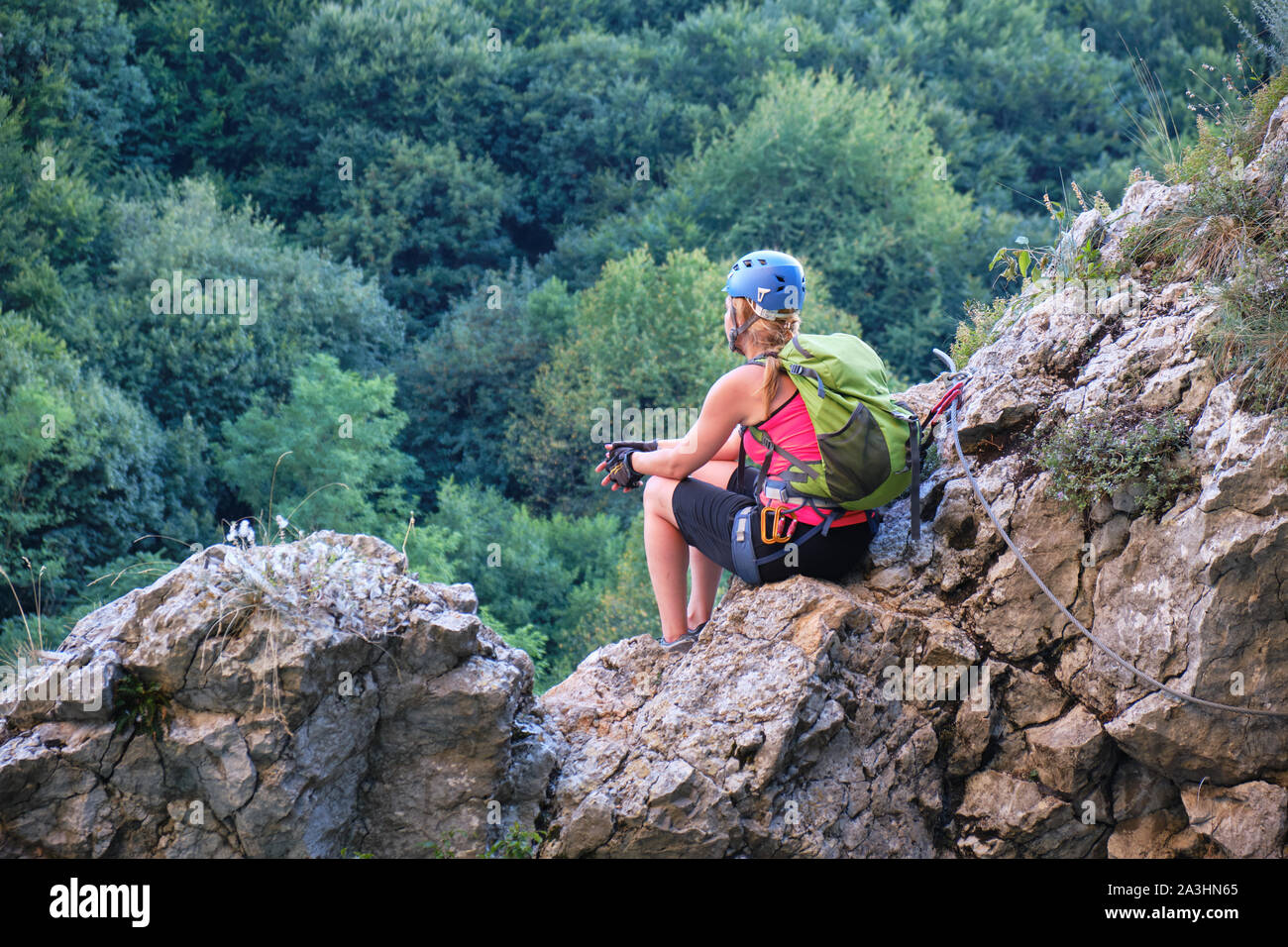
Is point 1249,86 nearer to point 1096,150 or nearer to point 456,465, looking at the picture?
point 456,465

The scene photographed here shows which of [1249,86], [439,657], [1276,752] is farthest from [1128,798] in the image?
[1249,86]

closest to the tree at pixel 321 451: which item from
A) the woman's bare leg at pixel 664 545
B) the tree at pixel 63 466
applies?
the tree at pixel 63 466

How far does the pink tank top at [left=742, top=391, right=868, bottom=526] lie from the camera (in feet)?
17.1

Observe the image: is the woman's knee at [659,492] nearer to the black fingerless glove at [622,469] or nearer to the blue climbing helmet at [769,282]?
the black fingerless glove at [622,469]

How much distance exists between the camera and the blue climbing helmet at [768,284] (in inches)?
210

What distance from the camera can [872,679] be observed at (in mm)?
5355

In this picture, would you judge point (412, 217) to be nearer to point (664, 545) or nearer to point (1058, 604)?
point (664, 545)

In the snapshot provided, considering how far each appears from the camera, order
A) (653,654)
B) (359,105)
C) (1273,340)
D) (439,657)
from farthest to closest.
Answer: (359,105), (653,654), (439,657), (1273,340)

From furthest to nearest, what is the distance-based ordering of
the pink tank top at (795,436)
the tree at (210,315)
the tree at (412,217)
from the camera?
the tree at (412,217) → the tree at (210,315) → the pink tank top at (795,436)

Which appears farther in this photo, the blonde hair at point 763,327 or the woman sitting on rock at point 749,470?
the blonde hair at point 763,327

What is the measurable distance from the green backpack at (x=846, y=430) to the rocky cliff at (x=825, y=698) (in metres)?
0.51

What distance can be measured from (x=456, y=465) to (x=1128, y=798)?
3397cm

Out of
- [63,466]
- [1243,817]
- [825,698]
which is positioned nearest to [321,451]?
[63,466]

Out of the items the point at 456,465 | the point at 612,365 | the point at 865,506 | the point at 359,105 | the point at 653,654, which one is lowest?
the point at 456,465
